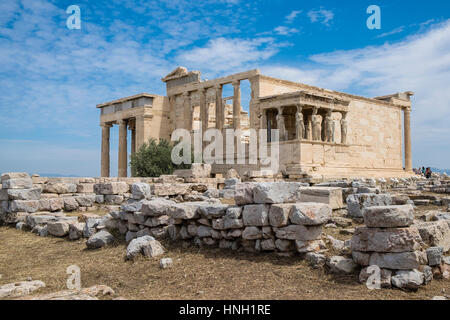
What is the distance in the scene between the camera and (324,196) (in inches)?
351

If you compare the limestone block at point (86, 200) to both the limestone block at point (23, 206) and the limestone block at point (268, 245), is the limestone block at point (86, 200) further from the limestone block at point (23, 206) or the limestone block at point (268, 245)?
the limestone block at point (268, 245)

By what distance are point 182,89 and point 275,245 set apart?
82.4 feet

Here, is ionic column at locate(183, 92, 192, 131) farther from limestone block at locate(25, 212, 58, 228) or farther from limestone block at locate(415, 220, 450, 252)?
limestone block at locate(415, 220, 450, 252)

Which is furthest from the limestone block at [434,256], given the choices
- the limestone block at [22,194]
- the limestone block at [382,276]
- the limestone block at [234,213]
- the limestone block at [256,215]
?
the limestone block at [22,194]

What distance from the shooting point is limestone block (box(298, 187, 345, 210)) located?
8867mm

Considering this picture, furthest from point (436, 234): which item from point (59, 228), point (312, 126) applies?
point (312, 126)

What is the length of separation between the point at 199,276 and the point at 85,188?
955cm

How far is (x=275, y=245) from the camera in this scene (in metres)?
6.52

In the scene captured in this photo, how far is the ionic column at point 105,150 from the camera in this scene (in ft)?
111

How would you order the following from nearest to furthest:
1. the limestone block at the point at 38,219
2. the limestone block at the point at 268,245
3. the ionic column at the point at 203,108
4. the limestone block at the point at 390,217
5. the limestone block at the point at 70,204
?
the limestone block at the point at 390,217
the limestone block at the point at 268,245
the limestone block at the point at 38,219
the limestone block at the point at 70,204
the ionic column at the point at 203,108

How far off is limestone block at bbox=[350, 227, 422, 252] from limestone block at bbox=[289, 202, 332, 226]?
0.74m

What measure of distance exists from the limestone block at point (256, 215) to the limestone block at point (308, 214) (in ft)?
1.39

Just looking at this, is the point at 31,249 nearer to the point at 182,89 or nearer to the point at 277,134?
the point at 277,134
